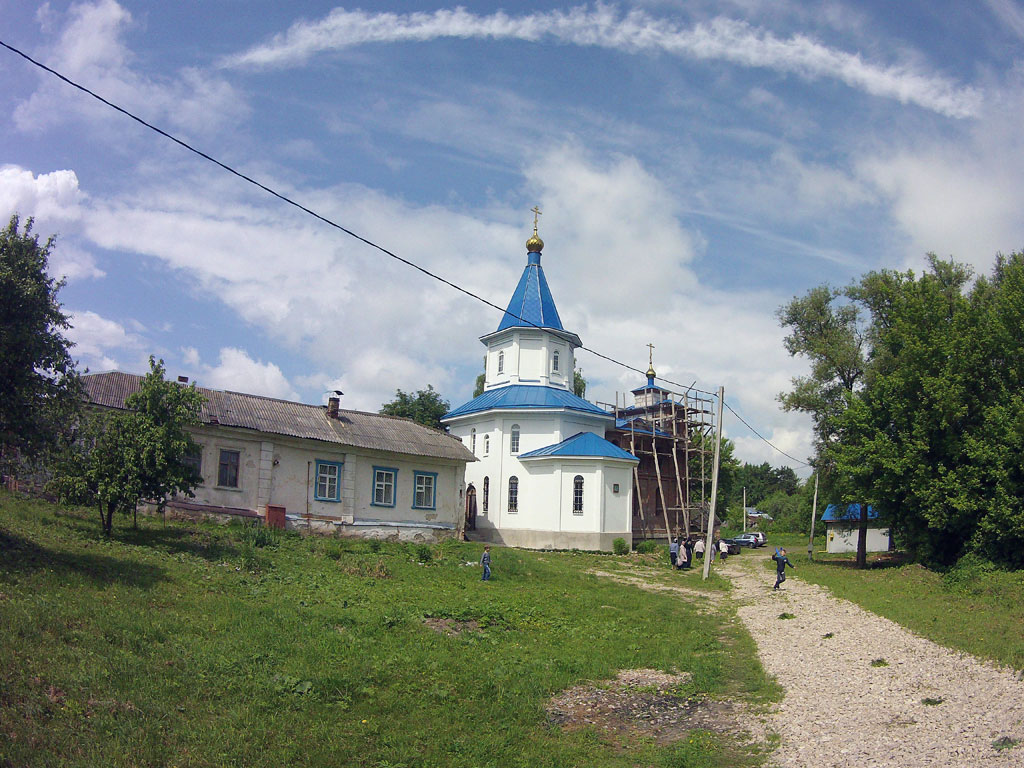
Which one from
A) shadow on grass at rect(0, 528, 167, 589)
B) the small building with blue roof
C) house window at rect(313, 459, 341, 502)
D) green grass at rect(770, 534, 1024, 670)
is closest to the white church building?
green grass at rect(770, 534, 1024, 670)

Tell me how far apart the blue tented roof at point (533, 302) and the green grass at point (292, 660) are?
79.6ft

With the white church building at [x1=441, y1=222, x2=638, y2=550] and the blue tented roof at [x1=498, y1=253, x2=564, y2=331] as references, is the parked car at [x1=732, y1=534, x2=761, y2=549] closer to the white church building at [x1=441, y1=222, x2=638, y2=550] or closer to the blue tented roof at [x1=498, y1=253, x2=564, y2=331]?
the white church building at [x1=441, y1=222, x2=638, y2=550]

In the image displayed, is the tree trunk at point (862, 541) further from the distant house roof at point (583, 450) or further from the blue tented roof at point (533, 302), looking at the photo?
the blue tented roof at point (533, 302)

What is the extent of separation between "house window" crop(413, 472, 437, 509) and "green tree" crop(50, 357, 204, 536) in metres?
12.8

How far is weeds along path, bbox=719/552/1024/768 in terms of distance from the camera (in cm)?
810

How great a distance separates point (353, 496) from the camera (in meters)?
28.6

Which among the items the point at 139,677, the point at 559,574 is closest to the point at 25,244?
the point at 139,677

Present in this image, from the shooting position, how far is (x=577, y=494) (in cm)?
3644

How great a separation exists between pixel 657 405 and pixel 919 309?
22723 millimetres

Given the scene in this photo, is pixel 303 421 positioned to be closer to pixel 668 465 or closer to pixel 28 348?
pixel 28 348

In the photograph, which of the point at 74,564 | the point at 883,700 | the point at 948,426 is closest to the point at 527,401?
the point at 948,426

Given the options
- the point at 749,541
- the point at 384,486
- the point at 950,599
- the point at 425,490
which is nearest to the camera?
the point at 950,599

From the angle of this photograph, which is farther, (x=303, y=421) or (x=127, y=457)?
(x=303, y=421)

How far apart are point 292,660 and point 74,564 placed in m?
5.55
